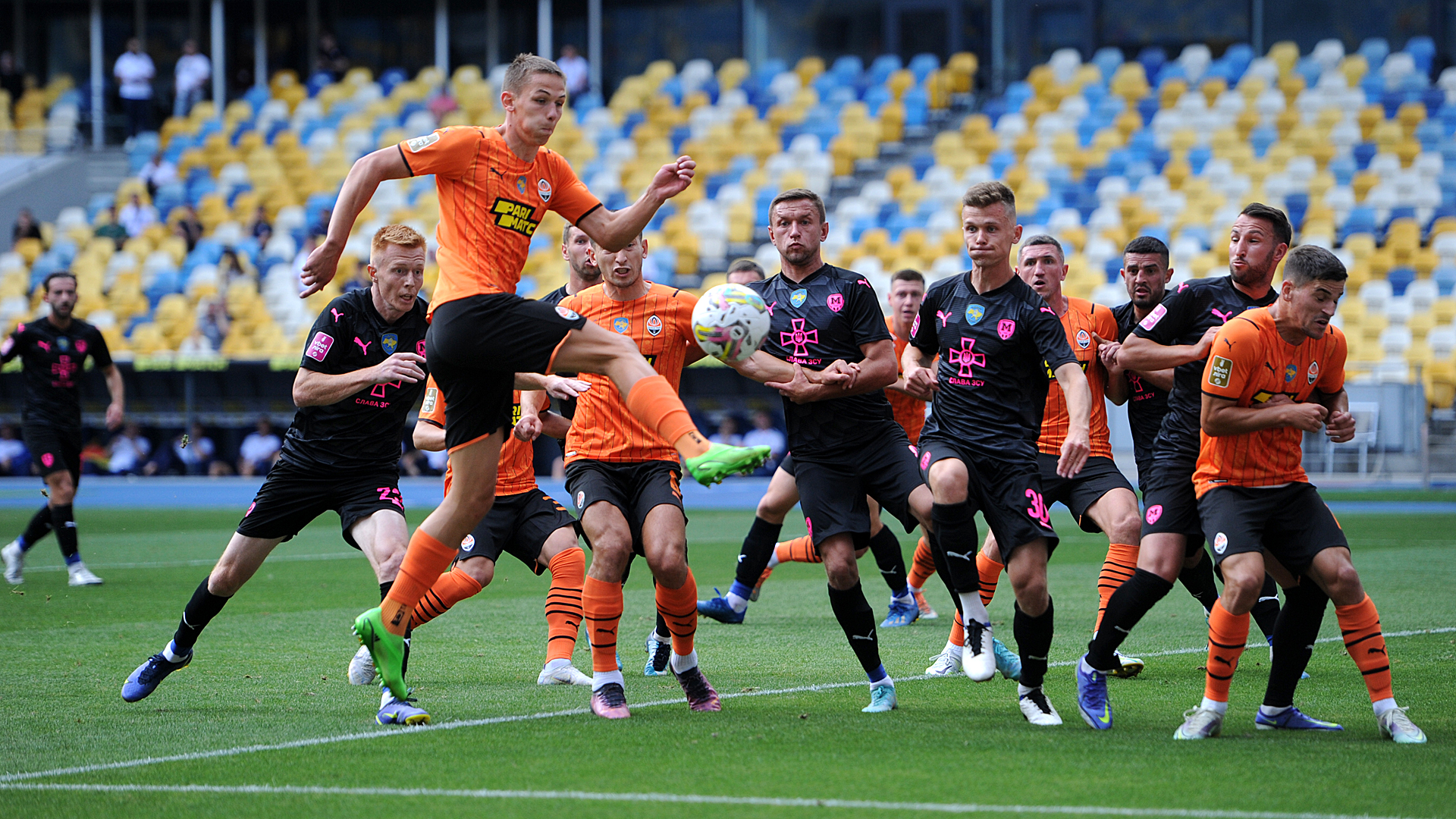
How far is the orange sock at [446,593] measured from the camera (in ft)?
23.1

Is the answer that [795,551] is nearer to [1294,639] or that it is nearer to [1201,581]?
[1201,581]

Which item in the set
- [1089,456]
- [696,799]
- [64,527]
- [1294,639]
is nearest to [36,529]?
[64,527]

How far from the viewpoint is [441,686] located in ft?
22.4

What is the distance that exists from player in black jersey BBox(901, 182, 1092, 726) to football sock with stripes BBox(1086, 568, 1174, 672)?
8.0 inches

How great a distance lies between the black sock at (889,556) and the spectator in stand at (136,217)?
24485 mm

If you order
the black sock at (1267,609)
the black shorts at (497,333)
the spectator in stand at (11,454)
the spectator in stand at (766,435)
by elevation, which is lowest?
the spectator in stand at (11,454)

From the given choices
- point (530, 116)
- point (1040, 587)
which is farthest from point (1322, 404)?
point (530, 116)

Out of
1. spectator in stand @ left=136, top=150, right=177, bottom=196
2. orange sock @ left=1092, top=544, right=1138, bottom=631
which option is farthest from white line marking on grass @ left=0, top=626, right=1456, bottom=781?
spectator in stand @ left=136, top=150, right=177, bottom=196

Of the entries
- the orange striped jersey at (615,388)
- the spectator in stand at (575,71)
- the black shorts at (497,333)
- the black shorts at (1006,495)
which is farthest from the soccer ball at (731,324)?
the spectator in stand at (575,71)

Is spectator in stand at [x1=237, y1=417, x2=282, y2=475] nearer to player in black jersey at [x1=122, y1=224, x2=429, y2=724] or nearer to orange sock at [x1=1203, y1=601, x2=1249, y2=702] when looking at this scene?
player in black jersey at [x1=122, y1=224, x2=429, y2=724]

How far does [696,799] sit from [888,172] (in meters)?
22.9

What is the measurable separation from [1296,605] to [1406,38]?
2410cm

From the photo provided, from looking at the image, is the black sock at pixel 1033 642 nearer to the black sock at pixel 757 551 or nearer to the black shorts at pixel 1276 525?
the black shorts at pixel 1276 525

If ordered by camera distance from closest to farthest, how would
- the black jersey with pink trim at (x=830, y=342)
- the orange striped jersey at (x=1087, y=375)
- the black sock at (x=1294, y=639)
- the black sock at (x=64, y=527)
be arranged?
the black sock at (x=1294, y=639), the black jersey with pink trim at (x=830, y=342), the orange striped jersey at (x=1087, y=375), the black sock at (x=64, y=527)
